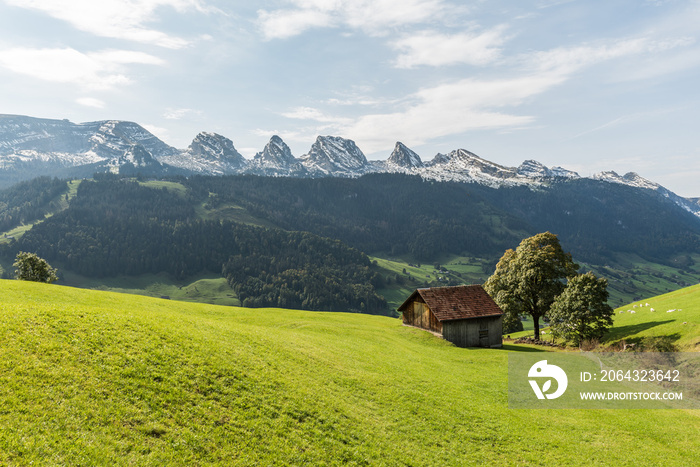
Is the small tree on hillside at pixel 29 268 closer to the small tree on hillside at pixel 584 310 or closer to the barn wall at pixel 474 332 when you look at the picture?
the barn wall at pixel 474 332

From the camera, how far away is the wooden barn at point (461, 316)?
178ft

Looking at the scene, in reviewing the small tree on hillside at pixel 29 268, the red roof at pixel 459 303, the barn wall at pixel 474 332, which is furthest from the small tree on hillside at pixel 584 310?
the small tree on hillside at pixel 29 268

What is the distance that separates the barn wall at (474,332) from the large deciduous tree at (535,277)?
7228mm

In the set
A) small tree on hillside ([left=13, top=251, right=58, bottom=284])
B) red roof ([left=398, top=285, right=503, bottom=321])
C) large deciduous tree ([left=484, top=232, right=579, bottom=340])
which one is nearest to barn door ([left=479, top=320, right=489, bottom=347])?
red roof ([left=398, top=285, right=503, bottom=321])

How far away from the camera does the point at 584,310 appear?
48.1m

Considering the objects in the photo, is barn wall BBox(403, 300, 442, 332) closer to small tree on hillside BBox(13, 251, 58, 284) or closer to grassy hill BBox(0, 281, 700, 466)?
grassy hill BBox(0, 281, 700, 466)

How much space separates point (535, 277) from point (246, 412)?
2247 inches

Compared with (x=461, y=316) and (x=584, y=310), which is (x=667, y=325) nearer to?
(x=584, y=310)

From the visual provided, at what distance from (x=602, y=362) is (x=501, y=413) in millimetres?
24520

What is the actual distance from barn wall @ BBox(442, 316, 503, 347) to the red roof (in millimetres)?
1077

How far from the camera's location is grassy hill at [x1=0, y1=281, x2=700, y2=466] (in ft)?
44.9

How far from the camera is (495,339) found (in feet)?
185

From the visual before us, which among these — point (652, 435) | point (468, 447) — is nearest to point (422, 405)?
point (468, 447)

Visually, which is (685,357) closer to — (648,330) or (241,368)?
(648,330)
